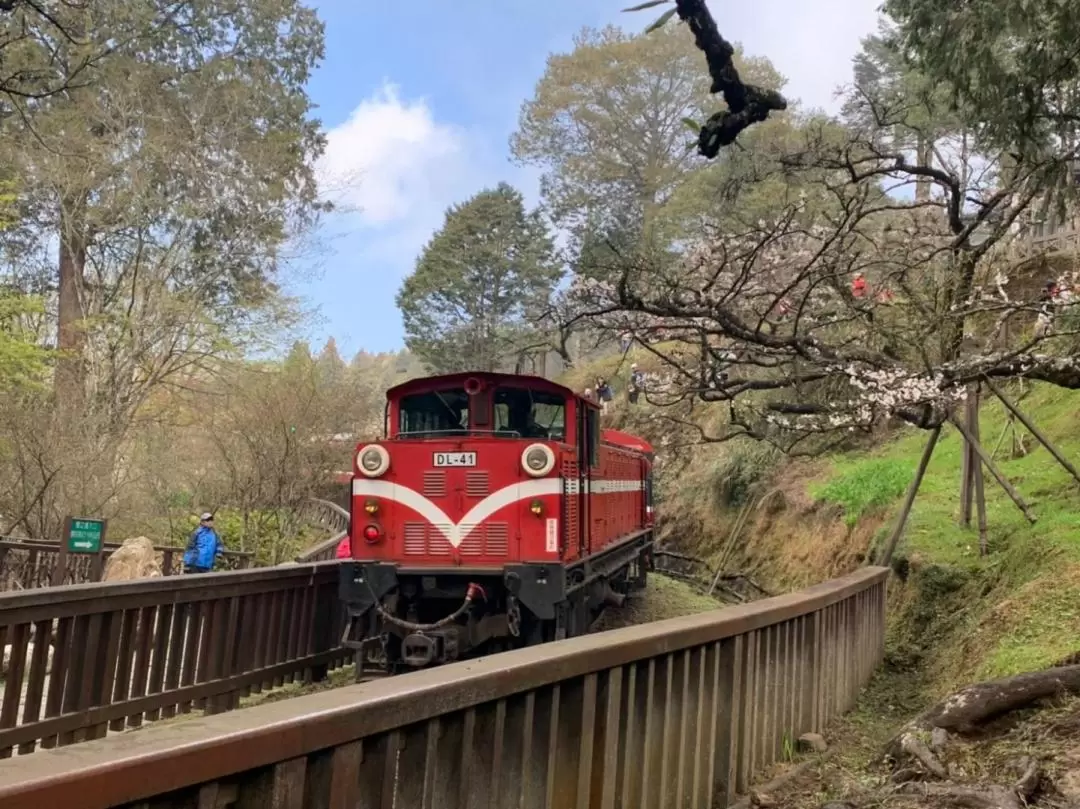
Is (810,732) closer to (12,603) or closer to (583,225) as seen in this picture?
(12,603)

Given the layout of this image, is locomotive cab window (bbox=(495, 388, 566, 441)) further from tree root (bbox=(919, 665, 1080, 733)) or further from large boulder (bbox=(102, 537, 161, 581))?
large boulder (bbox=(102, 537, 161, 581))

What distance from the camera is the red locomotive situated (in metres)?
8.25

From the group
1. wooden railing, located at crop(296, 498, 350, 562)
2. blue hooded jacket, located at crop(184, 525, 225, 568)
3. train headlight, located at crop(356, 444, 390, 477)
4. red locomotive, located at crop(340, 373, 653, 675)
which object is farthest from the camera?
wooden railing, located at crop(296, 498, 350, 562)

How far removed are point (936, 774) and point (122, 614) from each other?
484cm

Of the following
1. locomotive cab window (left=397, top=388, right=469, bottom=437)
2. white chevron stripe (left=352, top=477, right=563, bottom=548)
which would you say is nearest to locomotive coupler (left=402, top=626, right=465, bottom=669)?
white chevron stripe (left=352, top=477, right=563, bottom=548)

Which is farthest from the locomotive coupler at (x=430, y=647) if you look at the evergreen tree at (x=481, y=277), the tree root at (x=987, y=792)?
the evergreen tree at (x=481, y=277)

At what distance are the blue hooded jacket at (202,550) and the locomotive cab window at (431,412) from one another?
15.8ft

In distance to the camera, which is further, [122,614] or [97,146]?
[97,146]

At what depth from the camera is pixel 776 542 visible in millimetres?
18172

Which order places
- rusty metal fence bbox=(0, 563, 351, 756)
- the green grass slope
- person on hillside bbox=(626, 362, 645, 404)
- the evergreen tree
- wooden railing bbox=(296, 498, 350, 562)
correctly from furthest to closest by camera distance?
the evergreen tree < wooden railing bbox=(296, 498, 350, 562) < person on hillside bbox=(626, 362, 645, 404) < the green grass slope < rusty metal fence bbox=(0, 563, 351, 756)

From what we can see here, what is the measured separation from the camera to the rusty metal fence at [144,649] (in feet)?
16.6

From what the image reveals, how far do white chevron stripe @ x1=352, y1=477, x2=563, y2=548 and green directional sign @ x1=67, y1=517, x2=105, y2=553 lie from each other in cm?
331

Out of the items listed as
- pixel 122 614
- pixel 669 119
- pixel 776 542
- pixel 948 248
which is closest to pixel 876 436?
pixel 776 542

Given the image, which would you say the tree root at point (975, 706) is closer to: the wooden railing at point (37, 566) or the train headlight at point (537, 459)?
the train headlight at point (537, 459)
